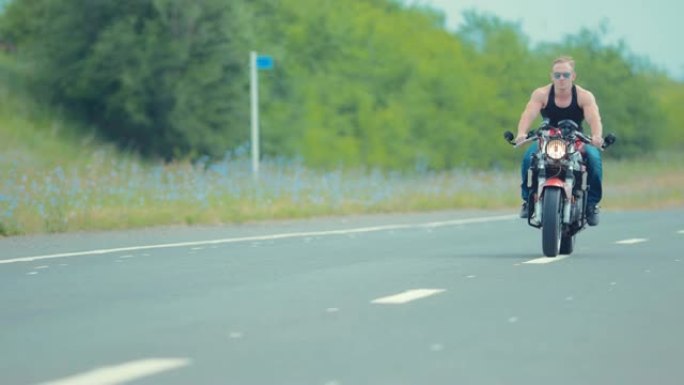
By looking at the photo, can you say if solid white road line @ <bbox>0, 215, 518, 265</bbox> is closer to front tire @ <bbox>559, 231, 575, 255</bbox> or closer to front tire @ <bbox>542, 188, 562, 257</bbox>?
front tire @ <bbox>559, 231, 575, 255</bbox>

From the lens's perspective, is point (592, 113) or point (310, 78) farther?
point (310, 78)

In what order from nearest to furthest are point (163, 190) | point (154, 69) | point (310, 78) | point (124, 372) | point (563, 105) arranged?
point (124, 372) < point (563, 105) < point (163, 190) < point (154, 69) < point (310, 78)

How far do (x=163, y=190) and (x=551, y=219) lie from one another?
11.1m

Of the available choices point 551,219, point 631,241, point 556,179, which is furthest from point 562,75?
point 631,241

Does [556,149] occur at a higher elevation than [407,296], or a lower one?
higher

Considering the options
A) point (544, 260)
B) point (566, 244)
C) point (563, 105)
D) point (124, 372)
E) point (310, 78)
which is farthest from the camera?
point (310, 78)

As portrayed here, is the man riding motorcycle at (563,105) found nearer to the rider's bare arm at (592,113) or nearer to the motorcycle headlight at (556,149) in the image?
the rider's bare arm at (592,113)

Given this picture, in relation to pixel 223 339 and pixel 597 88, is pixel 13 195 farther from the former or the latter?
pixel 597 88

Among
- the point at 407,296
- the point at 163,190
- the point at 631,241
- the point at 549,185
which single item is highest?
the point at 549,185

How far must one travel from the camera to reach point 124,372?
24.1ft

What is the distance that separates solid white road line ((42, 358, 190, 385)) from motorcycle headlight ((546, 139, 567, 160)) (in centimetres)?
835

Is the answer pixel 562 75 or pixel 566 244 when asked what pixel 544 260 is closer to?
pixel 566 244

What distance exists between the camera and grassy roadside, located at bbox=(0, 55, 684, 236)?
2200cm

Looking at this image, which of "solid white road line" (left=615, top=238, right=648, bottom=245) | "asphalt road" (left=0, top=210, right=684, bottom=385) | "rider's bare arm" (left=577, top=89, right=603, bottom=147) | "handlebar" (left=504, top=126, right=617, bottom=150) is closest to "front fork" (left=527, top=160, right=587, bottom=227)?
"handlebar" (left=504, top=126, right=617, bottom=150)
